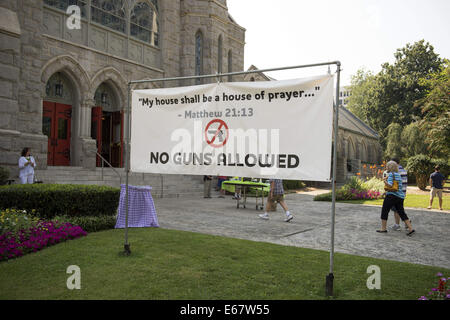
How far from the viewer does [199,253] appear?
591 cm

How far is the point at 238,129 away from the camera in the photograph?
4.81m

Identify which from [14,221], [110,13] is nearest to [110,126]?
[110,13]

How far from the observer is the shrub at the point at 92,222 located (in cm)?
750

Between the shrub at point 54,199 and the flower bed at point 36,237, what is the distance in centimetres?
90

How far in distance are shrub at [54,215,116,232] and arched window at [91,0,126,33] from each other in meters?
14.9

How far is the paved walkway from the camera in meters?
6.70

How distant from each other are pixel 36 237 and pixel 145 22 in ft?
62.1

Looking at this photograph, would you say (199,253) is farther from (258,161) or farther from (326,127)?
(326,127)

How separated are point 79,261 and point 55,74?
15.1 meters

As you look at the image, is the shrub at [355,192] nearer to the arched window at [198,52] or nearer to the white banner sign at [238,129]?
the arched window at [198,52]

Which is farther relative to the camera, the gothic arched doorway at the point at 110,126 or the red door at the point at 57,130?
the gothic arched doorway at the point at 110,126

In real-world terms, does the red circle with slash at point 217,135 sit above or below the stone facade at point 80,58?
below

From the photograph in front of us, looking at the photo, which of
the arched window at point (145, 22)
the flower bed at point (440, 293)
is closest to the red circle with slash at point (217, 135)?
the flower bed at point (440, 293)
